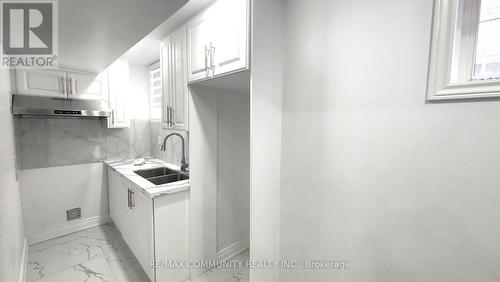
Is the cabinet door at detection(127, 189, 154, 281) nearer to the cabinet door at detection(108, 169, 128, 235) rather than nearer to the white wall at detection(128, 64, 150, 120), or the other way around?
the cabinet door at detection(108, 169, 128, 235)

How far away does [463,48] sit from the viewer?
795 millimetres

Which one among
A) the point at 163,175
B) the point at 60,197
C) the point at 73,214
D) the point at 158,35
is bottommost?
the point at 73,214

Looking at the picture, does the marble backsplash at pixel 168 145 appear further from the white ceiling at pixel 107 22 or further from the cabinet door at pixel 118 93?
the white ceiling at pixel 107 22

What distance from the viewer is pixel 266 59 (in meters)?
1.22

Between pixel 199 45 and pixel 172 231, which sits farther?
pixel 172 231

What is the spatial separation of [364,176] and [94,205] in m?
3.33

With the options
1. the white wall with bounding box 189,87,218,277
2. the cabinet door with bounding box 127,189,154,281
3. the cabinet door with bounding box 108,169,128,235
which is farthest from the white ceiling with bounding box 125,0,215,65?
the cabinet door with bounding box 108,169,128,235

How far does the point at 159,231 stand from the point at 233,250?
0.92 meters

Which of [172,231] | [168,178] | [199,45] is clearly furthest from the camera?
[168,178]

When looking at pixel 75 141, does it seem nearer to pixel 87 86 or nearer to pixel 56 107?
pixel 56 107

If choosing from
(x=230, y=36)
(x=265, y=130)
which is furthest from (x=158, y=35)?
(x=265, y=130)

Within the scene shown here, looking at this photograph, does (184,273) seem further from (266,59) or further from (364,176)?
(266,59)

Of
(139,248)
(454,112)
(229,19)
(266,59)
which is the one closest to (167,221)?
(139,248)

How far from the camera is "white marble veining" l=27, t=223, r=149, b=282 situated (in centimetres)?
185
